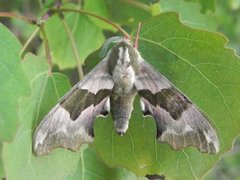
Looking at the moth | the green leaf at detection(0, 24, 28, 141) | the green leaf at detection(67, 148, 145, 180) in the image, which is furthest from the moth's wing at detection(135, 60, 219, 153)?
the green leaf at detection(0, 24, 28, 141)

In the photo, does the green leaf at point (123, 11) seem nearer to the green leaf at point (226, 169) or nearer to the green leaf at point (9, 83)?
the green leaf at point (9, 83)

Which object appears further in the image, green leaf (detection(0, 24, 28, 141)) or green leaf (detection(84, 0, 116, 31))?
green leaf (detection(84, 0, 116, 31))

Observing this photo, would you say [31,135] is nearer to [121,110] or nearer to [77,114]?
[77,114]

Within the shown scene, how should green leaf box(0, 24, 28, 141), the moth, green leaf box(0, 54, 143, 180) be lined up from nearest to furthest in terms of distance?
green leaf box(0, 24, 28, 141), green leaf box(0, 54, 143, 180), the moth

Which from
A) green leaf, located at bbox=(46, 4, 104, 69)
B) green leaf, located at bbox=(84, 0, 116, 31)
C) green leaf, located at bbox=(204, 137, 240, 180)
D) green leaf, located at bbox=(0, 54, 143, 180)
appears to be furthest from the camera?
green leaf, located at bbox=(204, 137, 240, 180)

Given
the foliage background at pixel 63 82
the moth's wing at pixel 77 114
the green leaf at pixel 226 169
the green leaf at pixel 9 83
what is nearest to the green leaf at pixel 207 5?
the foliage background at pixel 63 82

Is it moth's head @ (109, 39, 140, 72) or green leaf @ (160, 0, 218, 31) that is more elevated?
green leaf @ (160, 0, 218, 31)

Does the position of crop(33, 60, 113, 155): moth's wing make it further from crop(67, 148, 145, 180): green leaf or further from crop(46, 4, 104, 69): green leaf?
crop(46, 4, 104, 69): green leaf
